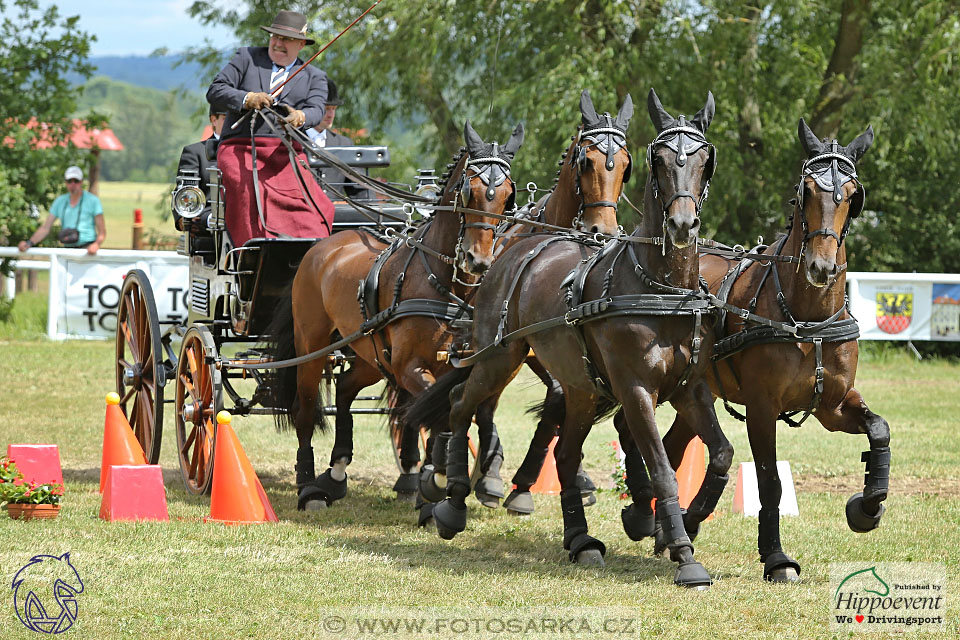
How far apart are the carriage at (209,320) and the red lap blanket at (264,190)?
0.11m

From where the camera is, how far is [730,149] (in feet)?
54.6

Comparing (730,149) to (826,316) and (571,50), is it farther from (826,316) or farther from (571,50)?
(826,316)

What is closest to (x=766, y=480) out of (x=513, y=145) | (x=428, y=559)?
(x=428, y=559)

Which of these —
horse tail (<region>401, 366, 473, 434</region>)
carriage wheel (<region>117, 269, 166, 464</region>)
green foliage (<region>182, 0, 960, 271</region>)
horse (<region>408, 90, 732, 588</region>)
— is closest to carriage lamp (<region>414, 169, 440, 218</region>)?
horse tail (<region>401, 366, 473, 434</region>)

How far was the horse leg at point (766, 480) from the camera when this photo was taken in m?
5.97

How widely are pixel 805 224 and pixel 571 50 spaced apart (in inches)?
433

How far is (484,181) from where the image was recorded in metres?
6.85

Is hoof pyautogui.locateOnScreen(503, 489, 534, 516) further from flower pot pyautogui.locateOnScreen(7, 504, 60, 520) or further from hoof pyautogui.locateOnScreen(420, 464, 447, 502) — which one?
flower pot pyautogui.locateOnScreen(7, 504, 60, 520)

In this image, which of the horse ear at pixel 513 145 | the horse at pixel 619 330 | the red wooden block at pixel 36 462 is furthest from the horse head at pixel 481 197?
the red wooden block at pixel 36 462

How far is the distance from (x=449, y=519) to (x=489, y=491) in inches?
40.1

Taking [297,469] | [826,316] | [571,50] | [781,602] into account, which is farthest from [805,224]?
[571,50]

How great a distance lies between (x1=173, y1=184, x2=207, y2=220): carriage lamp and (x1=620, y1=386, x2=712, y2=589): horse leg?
3.97 metres

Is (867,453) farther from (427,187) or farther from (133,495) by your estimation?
(133,495)

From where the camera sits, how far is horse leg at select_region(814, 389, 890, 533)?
5906mm
